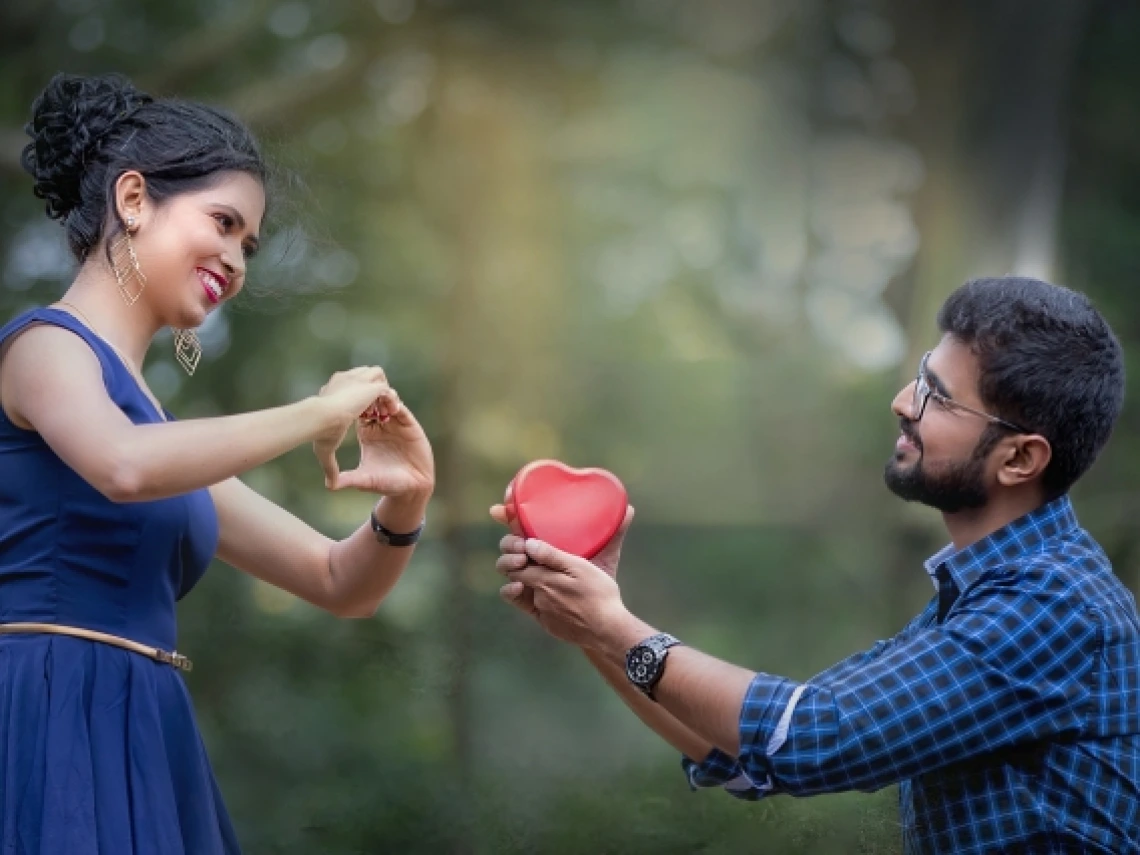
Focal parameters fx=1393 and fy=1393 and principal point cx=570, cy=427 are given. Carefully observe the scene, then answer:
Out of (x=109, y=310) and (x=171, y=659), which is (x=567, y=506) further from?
(x=109, y=310)

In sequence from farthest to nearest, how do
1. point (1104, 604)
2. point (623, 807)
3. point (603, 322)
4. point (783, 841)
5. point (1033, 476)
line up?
point (603, 322)
point (623, 807)
point (783, 841)
point (1033, 476)
point (1104, 604)

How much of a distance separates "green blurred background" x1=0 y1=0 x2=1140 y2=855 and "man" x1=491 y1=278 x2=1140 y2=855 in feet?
6.90

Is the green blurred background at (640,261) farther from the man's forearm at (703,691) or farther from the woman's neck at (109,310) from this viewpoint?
the man's forearm at (703,691)

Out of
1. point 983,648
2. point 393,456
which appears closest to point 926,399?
point 983,648

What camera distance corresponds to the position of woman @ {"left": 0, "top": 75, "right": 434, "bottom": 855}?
1.63 m

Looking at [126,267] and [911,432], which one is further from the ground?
[126,267]

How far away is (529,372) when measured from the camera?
4020 mm

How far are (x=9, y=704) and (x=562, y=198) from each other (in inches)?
104

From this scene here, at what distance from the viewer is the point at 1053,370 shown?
1779 mm

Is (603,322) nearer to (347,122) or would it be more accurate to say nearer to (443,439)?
(443,439)

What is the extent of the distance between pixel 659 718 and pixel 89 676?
0.79 meters

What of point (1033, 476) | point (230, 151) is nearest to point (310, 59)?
point (230, 151)

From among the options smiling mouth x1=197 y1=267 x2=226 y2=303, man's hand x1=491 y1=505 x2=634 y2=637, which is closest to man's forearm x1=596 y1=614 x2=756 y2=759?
man's hand x1=491 y1=505 x2=634 y2=637

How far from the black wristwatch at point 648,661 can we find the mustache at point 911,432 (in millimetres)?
432
